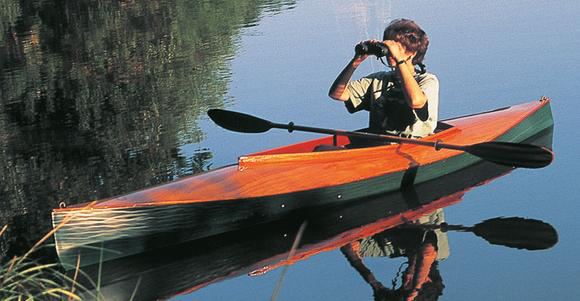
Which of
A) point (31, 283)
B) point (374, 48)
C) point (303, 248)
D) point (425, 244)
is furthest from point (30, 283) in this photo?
point (374, 48)

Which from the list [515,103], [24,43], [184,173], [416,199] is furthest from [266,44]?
[416,199]

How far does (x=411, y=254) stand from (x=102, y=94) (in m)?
6.64

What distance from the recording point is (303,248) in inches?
279

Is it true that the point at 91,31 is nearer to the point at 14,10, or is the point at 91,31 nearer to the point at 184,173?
the point at 14,10

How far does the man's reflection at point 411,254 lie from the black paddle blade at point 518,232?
271mm

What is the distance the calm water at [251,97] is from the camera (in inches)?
260

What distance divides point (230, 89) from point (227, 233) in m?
5.11

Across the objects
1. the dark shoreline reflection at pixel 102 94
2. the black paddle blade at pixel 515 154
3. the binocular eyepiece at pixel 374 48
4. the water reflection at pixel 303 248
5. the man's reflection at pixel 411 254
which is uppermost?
the binocular eyepiece at pixel 374 48

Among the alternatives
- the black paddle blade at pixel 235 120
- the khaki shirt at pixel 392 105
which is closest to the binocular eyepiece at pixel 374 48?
the khaki shirt at pixel 392 105

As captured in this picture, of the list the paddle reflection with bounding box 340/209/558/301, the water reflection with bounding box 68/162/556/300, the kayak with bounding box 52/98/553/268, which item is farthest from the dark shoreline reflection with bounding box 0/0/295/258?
the paddle reflection with bounding box 340/209/558/301

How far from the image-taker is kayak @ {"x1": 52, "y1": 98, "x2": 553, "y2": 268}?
271 inches

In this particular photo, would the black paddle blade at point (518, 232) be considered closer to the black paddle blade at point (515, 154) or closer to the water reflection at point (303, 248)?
the water reflection at point (303, 248)

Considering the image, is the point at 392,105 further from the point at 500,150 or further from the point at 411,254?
the point at 411,254

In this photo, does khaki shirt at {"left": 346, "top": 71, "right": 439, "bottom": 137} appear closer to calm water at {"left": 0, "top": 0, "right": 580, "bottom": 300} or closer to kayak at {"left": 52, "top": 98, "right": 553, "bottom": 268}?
kayak at {"left": 52, "top": 98, "right": 553, "bottom": 268}
